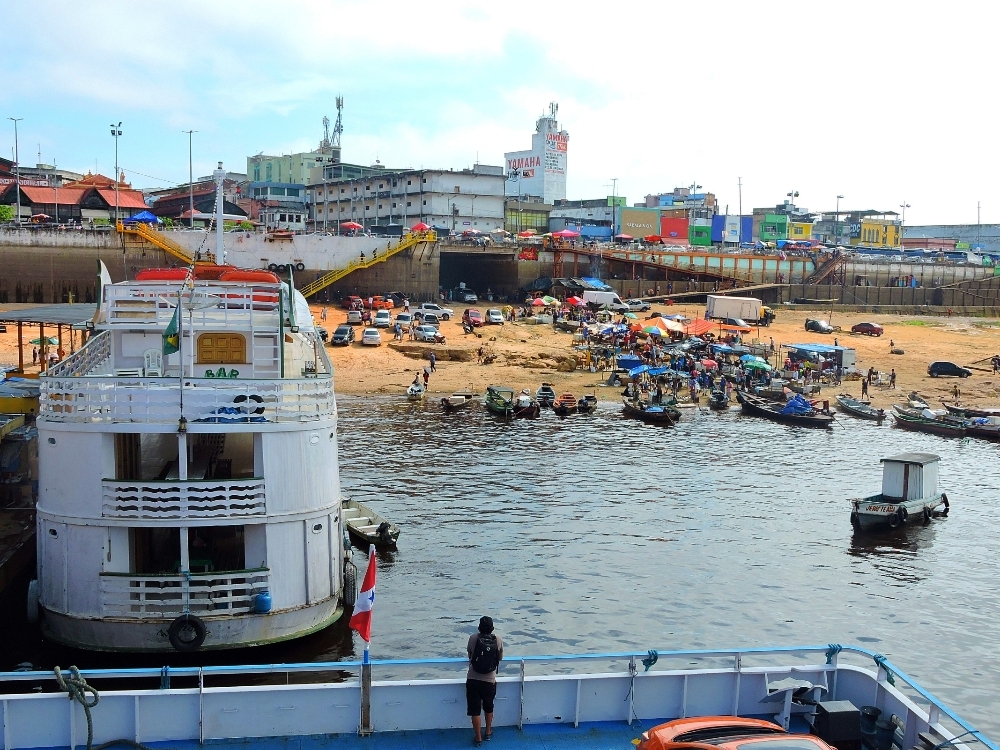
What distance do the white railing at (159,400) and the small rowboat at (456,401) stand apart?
1337 inches

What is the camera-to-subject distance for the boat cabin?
32812 mm

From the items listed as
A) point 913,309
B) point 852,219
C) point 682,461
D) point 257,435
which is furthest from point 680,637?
point 852,219

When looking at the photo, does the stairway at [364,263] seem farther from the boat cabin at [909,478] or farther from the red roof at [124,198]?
the boat cabin at [909,478]

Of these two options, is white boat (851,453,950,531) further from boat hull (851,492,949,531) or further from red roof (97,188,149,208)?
red roof (97,188,149,208)

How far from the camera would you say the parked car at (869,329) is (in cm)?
7825

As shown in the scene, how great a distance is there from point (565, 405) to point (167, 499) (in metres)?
36.5

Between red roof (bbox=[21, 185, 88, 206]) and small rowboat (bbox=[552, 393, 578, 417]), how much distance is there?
6167 centimetres

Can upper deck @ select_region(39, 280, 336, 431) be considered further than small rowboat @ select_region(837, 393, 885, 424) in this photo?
No

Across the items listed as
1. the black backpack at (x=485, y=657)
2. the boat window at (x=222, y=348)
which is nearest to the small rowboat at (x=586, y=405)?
the boat window at (x=222, y=348)

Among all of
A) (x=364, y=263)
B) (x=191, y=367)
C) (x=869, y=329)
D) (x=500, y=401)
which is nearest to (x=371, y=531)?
(x=191, y=367)

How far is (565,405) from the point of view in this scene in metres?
51.2

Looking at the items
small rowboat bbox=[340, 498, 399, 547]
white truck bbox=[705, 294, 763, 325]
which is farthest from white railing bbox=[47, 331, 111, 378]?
white truck bbox=[705, 294, 763, 325]

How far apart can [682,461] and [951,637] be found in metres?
19.0

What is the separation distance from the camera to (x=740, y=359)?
64500mm
